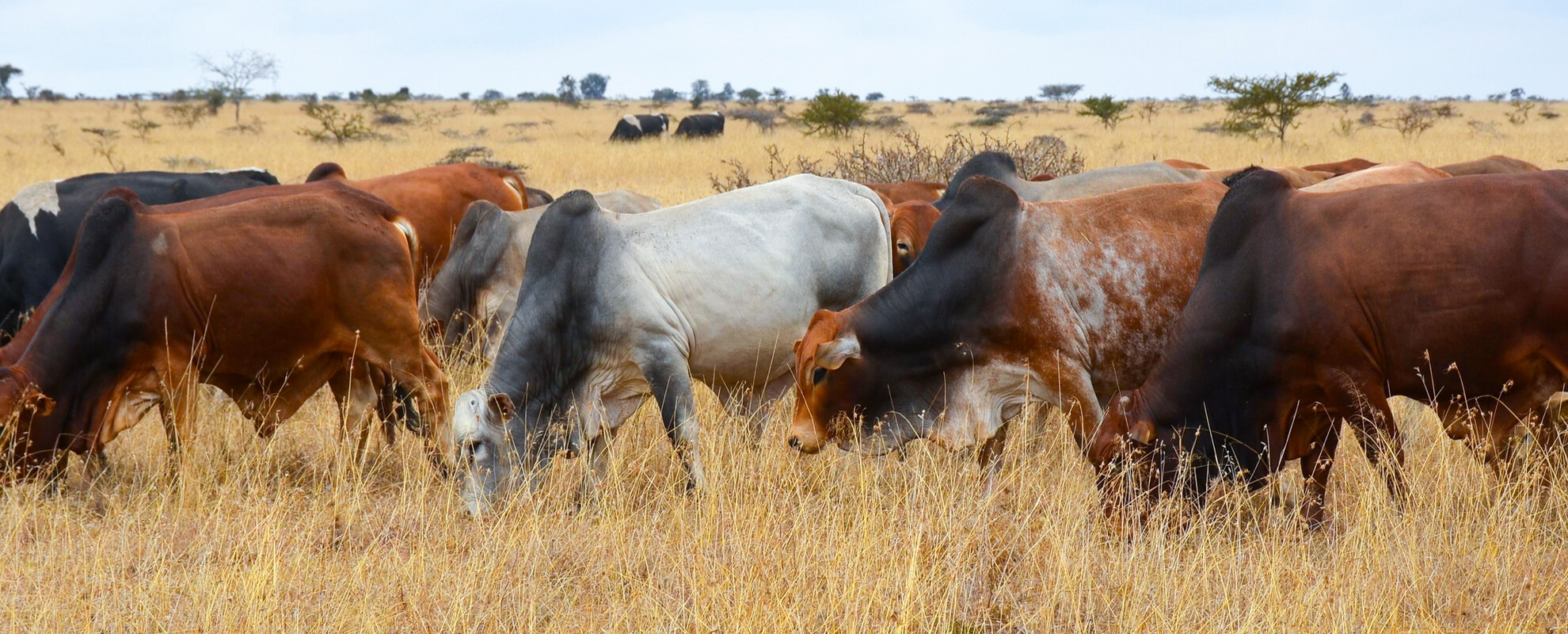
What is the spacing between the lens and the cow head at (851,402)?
5625 millimetres

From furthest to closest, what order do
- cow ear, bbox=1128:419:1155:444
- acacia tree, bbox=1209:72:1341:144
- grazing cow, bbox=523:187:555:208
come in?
acacia tree, bbox=1209:72:1341:144
grazing cow, bbox=523:187:555:208
cow ear, bbox=1128:419:1155:444

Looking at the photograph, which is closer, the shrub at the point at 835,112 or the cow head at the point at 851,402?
the cow head at the point at 851,402

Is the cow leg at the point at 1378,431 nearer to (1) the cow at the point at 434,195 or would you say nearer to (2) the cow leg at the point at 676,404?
(2) the cow leg at the point at 676,404

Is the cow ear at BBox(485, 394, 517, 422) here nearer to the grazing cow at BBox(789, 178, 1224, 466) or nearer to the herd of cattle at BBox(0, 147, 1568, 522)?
the herd of cattle at BBox(0, 147, 1568, 522)

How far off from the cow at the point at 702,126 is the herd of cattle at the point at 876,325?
2741 cm

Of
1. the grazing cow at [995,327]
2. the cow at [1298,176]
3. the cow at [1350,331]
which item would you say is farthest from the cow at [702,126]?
the cow at [1350,331]

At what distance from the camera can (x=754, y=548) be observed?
15.6 ft

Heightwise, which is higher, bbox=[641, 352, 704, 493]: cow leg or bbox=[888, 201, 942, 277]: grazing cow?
bbox=[888, 201, 942, 277]: grazing cow

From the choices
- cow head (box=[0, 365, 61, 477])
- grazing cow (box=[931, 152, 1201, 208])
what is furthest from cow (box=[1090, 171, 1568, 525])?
cow head (box=[0, 365, 61, 477])

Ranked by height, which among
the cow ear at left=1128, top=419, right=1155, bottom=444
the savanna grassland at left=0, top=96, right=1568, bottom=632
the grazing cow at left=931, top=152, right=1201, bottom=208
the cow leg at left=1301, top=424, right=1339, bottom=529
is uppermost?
the grazing cow at left=931, top=152, right=1201, bottom=208

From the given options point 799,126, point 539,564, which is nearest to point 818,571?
point 539,564

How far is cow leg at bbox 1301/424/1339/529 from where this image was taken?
5023mm

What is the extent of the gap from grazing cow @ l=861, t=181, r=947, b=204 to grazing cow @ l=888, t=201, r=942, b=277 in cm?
235

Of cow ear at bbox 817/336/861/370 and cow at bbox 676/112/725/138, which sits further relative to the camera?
cow at bbox 676/112/725/138
